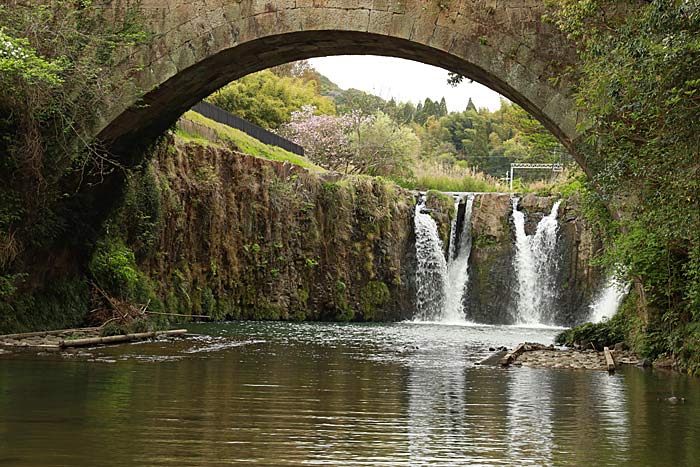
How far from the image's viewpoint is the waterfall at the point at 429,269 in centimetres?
3147

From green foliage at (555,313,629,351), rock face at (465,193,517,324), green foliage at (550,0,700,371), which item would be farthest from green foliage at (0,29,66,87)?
rock face at (465,193,517,324)

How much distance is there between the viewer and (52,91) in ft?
44.1

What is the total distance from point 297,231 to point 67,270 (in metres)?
13.2

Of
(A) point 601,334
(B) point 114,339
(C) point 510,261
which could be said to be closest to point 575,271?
(C) point 510,261

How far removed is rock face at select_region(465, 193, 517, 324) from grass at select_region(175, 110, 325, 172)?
22.6 ft

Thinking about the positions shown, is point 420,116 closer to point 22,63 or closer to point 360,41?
point 360,41

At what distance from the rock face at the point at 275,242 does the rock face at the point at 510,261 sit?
2342mm

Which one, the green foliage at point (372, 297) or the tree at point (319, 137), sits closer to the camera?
the green foliage at point (372, 297)

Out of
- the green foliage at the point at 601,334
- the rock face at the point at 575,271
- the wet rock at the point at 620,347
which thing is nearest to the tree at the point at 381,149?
the rock face at the point at 575,271

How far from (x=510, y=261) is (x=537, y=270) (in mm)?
996

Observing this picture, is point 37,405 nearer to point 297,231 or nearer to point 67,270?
point 67,270

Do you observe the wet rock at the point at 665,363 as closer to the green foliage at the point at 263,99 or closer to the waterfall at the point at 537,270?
the waterfall at the point at 537,270

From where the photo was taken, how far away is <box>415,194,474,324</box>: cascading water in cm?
3133

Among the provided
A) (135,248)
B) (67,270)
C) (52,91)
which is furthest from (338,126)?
(52,91)
